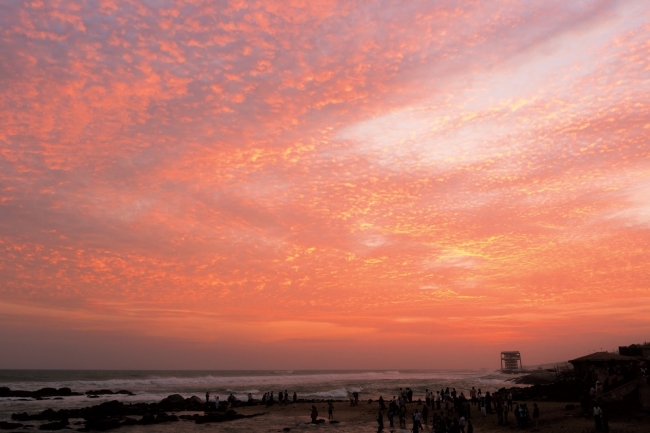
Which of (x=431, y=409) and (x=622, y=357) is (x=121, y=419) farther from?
(x=622, y=357)

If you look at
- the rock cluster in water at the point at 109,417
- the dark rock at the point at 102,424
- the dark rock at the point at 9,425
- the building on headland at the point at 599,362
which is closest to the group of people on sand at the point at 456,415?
the building on headland at the point at 599,362

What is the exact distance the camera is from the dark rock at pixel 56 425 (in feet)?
111

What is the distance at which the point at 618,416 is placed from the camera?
27250 millimetres

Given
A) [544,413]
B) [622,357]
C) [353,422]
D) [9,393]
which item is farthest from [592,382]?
[9,393]

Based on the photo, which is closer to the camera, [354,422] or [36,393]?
[354,422]

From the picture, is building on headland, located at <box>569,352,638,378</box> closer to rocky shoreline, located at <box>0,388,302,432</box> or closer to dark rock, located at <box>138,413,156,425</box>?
rocky shoreline, located at <box>0,388,302,432</box>

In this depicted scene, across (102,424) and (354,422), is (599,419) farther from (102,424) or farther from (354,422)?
(102,424)

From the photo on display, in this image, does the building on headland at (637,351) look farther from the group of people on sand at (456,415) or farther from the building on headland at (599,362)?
the group of people on sand at (456,415)

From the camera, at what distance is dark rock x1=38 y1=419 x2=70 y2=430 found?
33.8m

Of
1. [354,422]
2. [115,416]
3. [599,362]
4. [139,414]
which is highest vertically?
[599,362]

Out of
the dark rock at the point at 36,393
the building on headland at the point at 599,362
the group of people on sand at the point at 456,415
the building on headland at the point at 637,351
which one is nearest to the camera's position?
the group of people on sand at the point at 456,415

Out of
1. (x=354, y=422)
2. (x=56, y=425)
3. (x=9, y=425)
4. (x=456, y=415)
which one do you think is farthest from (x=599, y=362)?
(x=9, y=425)

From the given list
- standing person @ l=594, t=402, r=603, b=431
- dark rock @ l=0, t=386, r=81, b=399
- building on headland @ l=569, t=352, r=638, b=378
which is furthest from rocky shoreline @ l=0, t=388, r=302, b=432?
building on headland @ l=569, t=352, r=638, b=378

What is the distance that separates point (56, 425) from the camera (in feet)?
113
